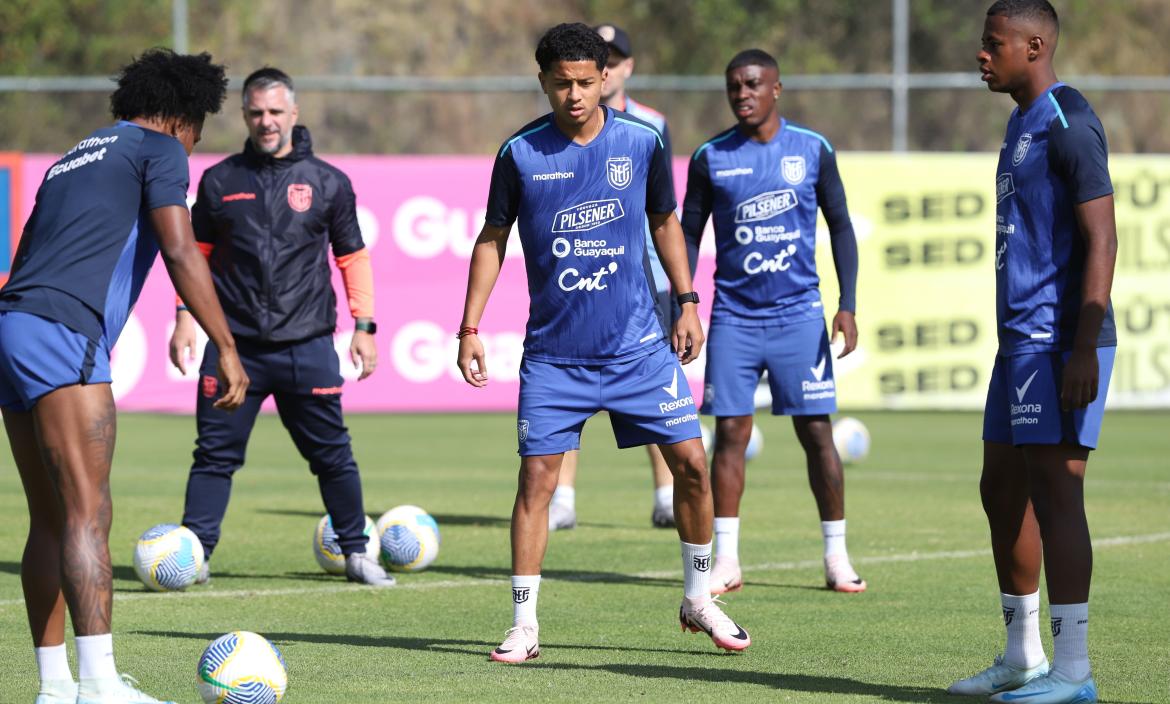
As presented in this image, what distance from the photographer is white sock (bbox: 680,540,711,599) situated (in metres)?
7.08

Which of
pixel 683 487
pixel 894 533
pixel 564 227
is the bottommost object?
pixel 894 533

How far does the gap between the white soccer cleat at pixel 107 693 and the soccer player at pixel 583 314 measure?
5.46 ft

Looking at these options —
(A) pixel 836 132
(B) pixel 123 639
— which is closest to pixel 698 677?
(B) pixel 123 639

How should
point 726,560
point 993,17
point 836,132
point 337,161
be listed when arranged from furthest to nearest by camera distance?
point 836,132, point 337,161, point 726,560, point 993,17

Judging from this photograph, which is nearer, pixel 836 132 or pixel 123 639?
pixel 123 639

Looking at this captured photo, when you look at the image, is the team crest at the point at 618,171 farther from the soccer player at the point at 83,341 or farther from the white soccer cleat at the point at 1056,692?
the white soccer cleat at the point at 1056,692

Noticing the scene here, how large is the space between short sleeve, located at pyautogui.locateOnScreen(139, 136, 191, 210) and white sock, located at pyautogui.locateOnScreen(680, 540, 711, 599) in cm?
252

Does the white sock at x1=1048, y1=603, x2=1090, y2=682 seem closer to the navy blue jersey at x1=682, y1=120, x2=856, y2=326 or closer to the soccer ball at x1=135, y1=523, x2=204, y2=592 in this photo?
the navy blue jersey at x1=682, y1=120, x2=856, y2=326

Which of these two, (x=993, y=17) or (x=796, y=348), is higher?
(x=993, y=17)

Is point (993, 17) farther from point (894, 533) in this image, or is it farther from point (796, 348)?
point (894, 533)

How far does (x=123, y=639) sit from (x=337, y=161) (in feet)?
38.3

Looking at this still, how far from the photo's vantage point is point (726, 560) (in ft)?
28.6

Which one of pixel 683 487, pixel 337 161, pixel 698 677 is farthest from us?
pixel 337 161

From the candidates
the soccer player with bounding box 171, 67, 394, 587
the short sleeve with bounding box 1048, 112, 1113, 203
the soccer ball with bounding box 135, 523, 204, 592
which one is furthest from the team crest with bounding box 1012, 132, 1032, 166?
the soccer ball with bounding box 135, 523, 204, 592
